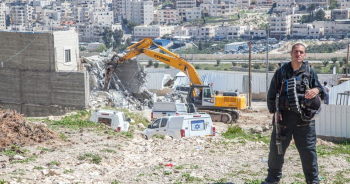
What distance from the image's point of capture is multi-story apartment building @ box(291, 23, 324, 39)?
485 ft

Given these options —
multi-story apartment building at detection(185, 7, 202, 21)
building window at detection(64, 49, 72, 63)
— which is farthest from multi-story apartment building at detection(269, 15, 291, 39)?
building window at detection(64, 49, 72, 63)

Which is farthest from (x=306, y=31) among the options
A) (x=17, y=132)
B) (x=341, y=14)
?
(x=17, y=132)

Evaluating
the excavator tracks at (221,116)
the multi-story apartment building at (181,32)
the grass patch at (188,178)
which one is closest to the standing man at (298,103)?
the grass patch at (188,178)

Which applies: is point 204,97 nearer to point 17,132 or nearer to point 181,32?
point 17,132

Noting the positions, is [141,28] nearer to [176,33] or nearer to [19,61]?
[176,33]

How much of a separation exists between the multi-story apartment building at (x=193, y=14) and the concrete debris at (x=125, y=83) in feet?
513

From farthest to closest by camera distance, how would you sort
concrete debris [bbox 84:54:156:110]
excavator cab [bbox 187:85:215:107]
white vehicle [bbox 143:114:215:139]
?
concrete debris [bbox 84:54:156:110] → excavator cab [bbox 187:85:215:107] → white vehicle [bbox 143:114:215:139]

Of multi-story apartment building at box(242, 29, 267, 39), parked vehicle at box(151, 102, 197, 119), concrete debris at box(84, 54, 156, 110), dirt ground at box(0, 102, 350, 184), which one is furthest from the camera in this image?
multi-story apartment building at box(242, 29, 267, 39)

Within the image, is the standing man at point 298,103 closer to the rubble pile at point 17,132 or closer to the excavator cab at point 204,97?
the rubble pile at point 17,132

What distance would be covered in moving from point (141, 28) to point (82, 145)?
156 meters

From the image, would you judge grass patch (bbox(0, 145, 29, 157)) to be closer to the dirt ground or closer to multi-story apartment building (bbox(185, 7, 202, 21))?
the dirt ground

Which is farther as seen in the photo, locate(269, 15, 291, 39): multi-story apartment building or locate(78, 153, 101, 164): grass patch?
locate(269, 15, 291, 39): multi-story apartment building

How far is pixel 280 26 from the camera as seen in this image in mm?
156125

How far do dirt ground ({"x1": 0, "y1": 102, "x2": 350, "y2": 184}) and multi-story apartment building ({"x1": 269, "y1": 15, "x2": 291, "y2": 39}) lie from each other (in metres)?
145
